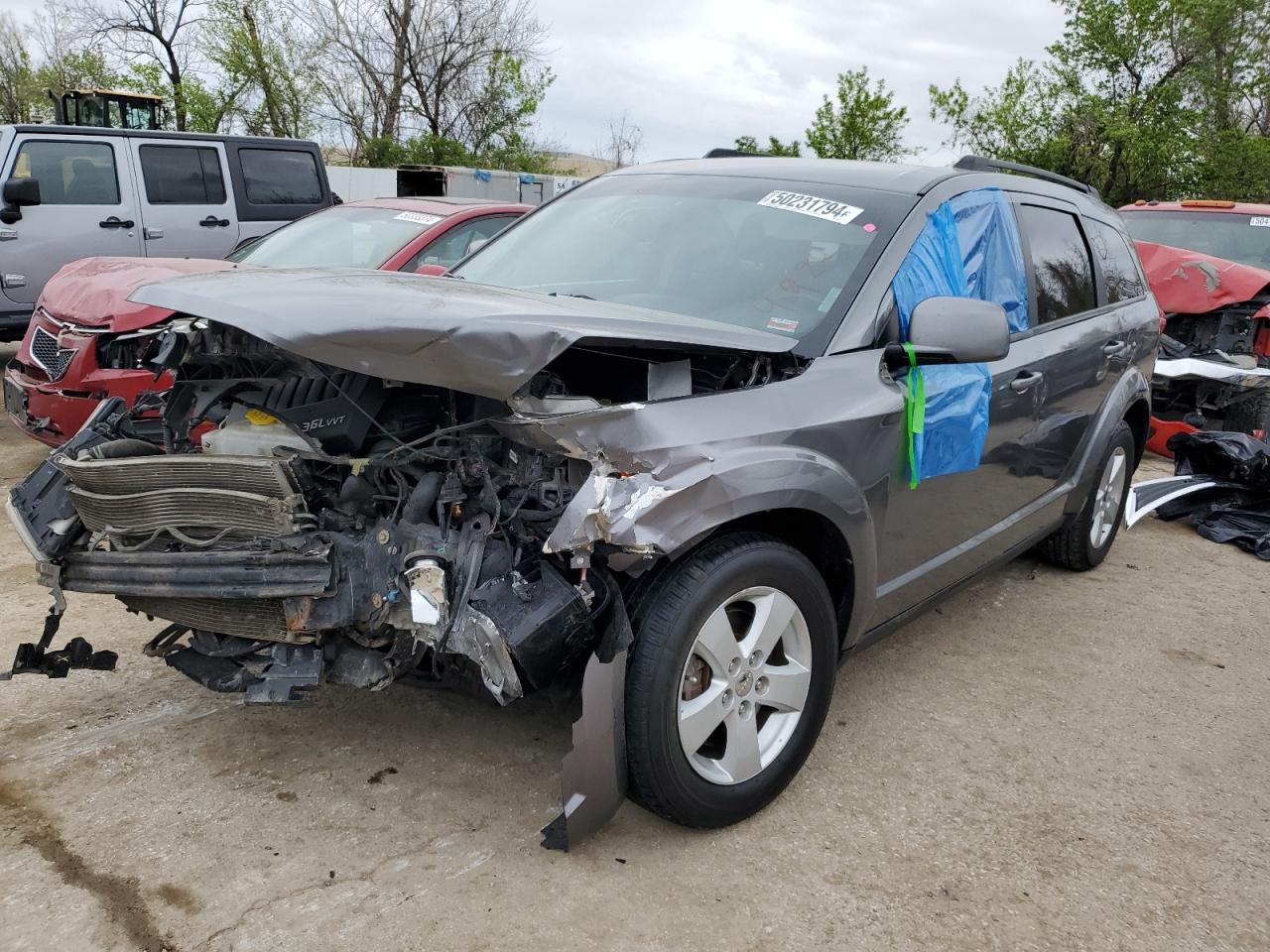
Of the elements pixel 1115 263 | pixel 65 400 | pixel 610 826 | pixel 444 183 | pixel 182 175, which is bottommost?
pixel 610 826

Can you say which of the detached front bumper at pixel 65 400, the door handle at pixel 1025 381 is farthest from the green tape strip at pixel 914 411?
the detached front bumper at pixel 65 400

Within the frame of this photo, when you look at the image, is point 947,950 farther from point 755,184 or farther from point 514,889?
point 755,184

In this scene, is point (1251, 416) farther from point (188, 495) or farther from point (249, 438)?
point (188, 495)

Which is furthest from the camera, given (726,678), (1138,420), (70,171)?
(70,171)

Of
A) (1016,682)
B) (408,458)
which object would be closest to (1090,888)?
(1016,682)

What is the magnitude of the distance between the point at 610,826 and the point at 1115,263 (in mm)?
3622

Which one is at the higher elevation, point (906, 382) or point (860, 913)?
point (906, 382)

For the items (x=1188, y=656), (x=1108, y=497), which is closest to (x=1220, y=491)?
(x=1108, y=497)

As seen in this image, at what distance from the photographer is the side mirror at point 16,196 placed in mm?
8062

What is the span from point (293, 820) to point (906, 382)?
2141mm

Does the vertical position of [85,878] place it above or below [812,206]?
below

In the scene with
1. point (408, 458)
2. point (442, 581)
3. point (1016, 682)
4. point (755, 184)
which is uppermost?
point (755, 184)

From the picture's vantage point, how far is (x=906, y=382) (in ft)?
9.95

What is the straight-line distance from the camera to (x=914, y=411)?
120 inches
